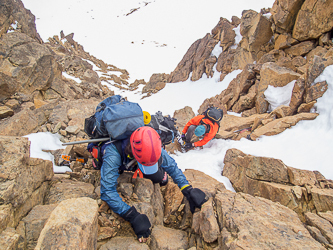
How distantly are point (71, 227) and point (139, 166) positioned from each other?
1302 millimetres

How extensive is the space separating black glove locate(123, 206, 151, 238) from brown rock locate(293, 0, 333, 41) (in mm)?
13246

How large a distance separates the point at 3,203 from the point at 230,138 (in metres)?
7.02

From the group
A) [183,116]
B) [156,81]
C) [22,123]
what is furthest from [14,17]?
[156,81]

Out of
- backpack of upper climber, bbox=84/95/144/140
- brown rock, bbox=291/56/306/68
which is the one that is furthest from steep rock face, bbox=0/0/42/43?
brown rock, bbox=291/56/306/68

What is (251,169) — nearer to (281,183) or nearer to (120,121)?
(281,183)

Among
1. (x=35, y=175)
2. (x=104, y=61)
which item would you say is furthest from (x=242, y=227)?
(x=104, y=61)

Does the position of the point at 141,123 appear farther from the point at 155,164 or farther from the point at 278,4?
the point at 278,4

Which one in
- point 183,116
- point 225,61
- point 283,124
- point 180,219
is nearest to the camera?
point 180,219

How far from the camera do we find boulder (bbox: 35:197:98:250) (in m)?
1.69

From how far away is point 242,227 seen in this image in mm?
2246

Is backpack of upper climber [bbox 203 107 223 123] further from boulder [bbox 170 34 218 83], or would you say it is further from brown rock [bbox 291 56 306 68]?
boulder [bbox 170 34 218 83]

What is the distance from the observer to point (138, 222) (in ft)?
8.59

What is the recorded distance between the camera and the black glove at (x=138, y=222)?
8.43 feet

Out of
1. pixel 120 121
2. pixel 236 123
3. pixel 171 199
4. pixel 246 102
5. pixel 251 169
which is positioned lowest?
pixel 171 199
